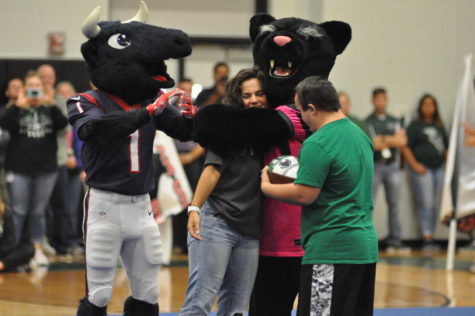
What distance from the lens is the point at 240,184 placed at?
419 centimetres

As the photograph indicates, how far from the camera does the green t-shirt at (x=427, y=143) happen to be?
419 inches

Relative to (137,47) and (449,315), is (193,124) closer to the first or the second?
(137,47)

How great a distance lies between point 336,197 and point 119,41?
1391 mm

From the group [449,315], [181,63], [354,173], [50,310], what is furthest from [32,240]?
[354,173]

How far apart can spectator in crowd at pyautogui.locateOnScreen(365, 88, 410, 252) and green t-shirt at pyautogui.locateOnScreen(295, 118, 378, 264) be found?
669 centimetres

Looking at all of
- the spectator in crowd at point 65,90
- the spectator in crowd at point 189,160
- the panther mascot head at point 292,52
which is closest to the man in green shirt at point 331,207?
the panther mascot head at point 292,52

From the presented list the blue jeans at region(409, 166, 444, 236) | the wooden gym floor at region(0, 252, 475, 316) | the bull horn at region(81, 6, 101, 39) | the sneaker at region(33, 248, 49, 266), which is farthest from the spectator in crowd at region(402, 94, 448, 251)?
the bull horn at region(81, 6, 101, 39)

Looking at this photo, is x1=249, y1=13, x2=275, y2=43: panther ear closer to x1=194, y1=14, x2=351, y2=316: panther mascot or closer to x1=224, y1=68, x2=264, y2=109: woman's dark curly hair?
x1=194, y1=14, x2=351, y2=316: panther mascot

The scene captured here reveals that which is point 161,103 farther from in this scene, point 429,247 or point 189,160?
point 429,247

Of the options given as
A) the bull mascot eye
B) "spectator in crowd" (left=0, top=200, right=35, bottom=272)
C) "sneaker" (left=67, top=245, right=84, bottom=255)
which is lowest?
"sneaker" (left=67, top=245, right=84, bottom=255)

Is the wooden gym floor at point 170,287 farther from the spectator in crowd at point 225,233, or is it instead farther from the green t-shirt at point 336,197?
the green t-shirt at point 336,197

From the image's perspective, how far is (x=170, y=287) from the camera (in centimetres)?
726

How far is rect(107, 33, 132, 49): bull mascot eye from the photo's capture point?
167 inches

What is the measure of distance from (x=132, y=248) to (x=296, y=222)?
0.82 meters
